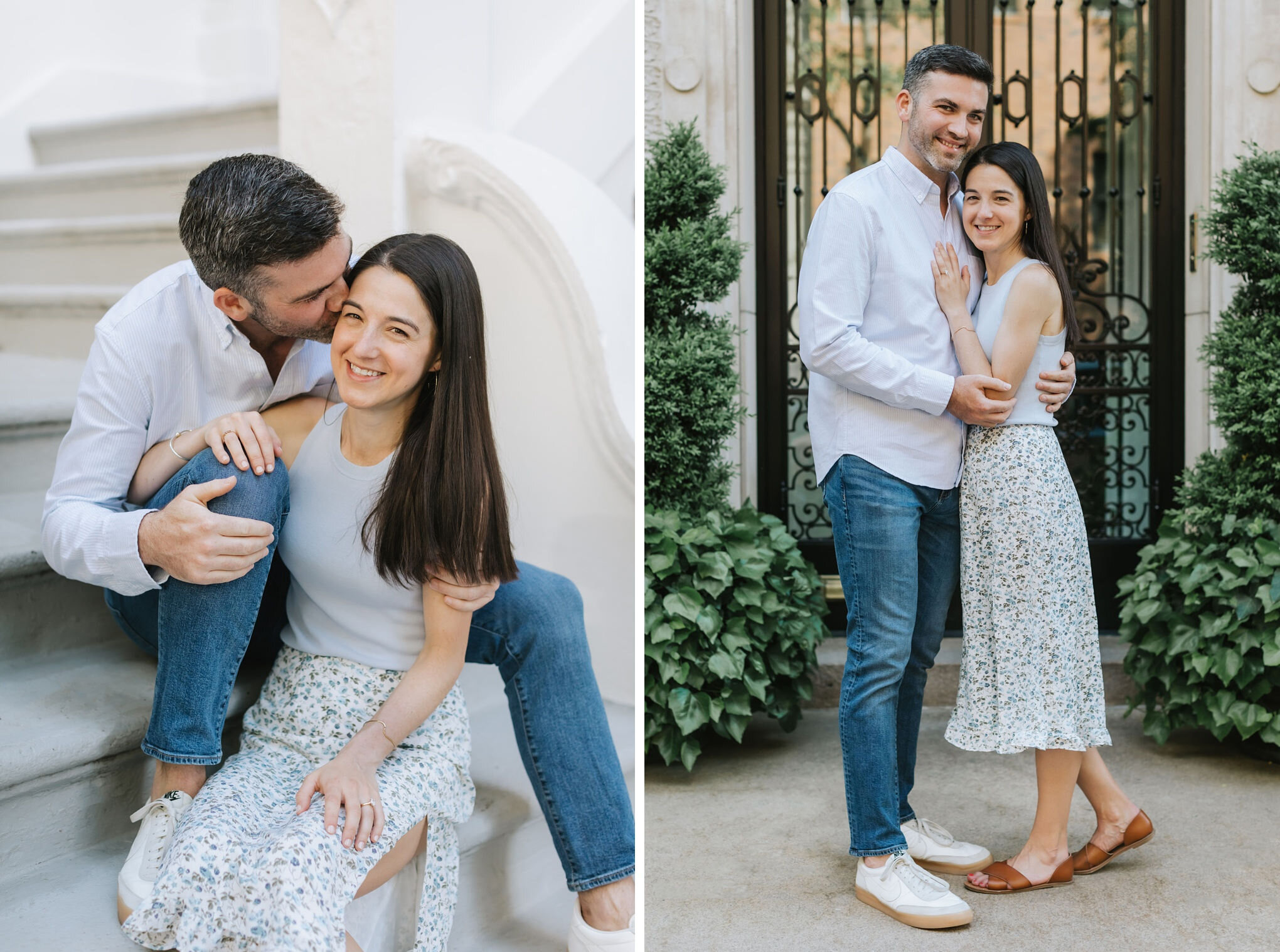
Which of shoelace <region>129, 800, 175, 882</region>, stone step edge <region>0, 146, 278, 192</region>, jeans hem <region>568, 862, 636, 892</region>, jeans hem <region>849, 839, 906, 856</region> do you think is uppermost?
stone step edge <region>0, 146, 278, 192</region>

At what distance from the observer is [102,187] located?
10.2ft

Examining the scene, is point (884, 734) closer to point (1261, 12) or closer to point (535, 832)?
point (535, 832)

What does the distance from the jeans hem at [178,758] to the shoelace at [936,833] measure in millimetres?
1571

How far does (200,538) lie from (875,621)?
51.8 inches

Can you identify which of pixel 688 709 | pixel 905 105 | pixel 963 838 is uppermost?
pixel 905 105

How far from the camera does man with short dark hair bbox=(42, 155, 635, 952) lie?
173cm

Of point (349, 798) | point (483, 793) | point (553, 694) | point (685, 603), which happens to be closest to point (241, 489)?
point (349, 798)

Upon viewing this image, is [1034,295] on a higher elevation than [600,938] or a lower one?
higher

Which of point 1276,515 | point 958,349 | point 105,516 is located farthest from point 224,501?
point 1276,515

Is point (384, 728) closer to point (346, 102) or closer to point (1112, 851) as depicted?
point (346, 102)

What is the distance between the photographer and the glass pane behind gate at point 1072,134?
385 cm

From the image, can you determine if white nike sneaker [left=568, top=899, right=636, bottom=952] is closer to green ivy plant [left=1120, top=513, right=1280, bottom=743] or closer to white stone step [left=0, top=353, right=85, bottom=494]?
white stone step [left=0, top=353, right=85, bottom=494]

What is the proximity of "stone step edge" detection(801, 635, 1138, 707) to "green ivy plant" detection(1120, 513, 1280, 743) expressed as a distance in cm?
45

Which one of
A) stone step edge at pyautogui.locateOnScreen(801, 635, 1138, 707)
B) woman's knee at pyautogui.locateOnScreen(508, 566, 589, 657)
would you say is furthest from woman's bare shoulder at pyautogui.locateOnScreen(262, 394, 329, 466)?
stone step edge at pyautogui.locateOnScreen(801, 635, 1138, 707)
